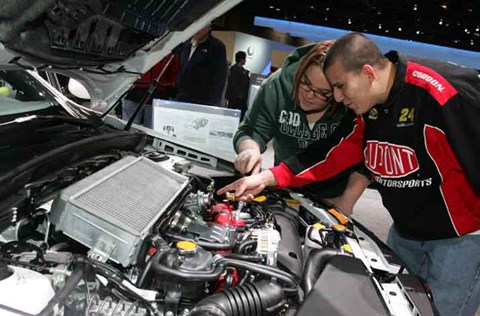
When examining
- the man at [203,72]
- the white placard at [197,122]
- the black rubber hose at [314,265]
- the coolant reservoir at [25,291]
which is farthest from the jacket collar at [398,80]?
the man at [203,72]

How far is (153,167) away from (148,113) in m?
2.12

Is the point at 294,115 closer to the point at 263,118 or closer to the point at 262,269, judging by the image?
the point at 263,118

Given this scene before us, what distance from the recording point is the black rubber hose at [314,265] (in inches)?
53.9

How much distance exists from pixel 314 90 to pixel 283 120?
14.8 inches

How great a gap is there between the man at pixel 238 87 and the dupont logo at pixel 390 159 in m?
4.94

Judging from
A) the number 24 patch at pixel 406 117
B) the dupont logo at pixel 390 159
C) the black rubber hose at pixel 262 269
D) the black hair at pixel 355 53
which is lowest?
the black rubber hose at pixel 262 269

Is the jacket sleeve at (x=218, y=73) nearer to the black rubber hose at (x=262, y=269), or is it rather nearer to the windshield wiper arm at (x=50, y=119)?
the windshield wiper arm at (x=50, y=119)

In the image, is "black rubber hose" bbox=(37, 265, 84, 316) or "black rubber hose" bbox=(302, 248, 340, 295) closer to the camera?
"black rubber hose" bbox=(37, 265, 84, 316)

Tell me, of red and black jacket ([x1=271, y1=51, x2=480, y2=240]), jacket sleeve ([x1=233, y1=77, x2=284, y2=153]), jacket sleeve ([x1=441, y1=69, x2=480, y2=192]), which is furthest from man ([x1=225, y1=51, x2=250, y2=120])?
jacket sleeve ([x1=441, y1=69, x2=480, y2=192])

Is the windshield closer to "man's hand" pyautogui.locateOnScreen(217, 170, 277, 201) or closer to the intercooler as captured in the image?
the intercooler

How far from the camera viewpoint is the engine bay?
1114 millimetres

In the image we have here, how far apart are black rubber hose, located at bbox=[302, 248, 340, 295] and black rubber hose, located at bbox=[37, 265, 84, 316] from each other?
0.65m

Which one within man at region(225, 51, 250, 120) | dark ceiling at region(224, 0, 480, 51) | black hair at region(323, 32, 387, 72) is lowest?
man at region(225, 51, 250, 120)

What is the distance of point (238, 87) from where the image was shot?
6.98 metres
